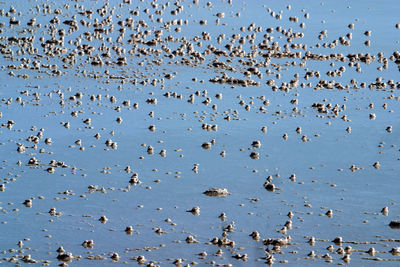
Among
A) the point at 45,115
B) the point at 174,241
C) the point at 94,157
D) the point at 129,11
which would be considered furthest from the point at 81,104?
the point at 129,11

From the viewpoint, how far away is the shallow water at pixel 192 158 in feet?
75.6

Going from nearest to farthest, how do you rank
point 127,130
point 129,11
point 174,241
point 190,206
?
point 174,241 < point 190,206 < point 127,130 < point 129,11

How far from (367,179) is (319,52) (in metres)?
19.2

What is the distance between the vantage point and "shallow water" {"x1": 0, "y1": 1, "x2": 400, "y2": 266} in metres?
23.0

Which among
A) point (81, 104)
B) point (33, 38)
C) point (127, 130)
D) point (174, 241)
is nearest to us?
point (174, 241)

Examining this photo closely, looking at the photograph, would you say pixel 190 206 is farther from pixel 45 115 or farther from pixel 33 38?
pixel 33 38

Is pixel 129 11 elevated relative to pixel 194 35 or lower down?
elevated

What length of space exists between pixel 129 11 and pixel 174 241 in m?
34.7

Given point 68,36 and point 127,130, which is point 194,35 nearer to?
point 68,36

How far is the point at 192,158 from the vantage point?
30.4 meters

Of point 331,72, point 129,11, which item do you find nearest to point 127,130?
point 331,72

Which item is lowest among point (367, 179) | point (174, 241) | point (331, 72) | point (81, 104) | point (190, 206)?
point (174, 241)

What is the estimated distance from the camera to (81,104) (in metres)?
36.3

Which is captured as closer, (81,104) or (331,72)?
(81,104)
